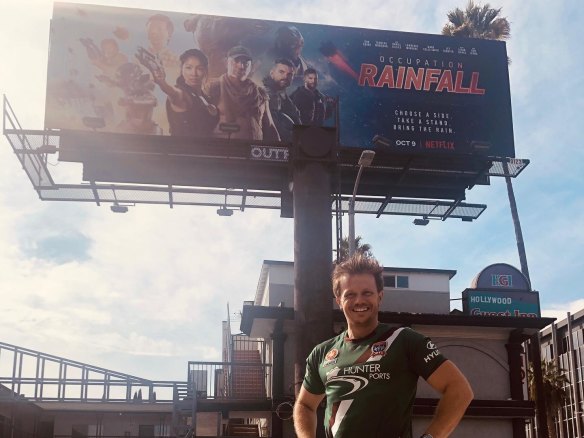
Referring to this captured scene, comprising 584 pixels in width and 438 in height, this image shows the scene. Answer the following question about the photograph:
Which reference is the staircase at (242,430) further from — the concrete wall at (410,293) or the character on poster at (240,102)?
the character on poster at (240,102)

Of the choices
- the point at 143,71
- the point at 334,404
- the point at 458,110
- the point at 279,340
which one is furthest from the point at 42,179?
the point at 334,404

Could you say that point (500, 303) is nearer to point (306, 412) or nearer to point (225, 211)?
point (225, 211)

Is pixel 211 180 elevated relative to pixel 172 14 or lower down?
lower down

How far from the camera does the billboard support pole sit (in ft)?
63.9

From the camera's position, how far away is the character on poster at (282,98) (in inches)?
1024

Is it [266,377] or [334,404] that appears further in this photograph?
[266,377]

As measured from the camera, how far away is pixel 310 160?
21.2m

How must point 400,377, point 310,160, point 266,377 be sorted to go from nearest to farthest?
point 400,377
point 310,160
point 266,377

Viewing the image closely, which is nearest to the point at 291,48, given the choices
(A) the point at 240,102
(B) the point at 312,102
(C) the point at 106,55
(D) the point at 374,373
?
(B) the point at 312,102

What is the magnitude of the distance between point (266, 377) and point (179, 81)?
992 cm

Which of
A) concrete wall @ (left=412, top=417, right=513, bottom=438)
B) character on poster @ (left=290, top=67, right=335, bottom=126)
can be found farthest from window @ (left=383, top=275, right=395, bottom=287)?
character on poster @ (left=290, top=67, right=335, bottom=126)

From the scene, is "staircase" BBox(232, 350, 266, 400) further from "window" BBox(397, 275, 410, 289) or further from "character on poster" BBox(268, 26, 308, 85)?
"character on poster" BBox(268, 26, 308, 85)

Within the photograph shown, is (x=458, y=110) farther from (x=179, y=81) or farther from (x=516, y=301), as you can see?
(x=179, y=81)

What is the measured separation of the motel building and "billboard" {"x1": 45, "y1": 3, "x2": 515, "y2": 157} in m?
4.94
